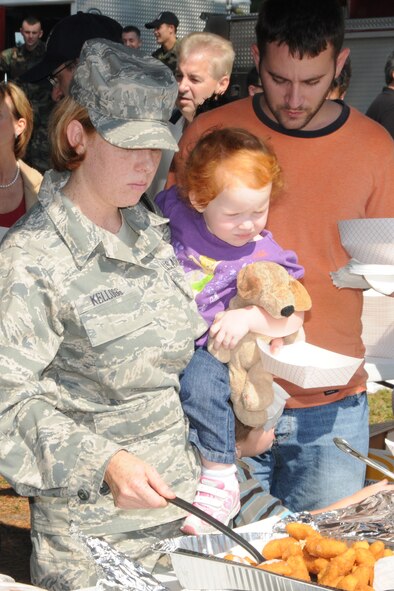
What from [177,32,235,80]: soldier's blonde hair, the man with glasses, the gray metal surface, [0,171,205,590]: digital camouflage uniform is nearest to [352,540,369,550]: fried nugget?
the gray metal surface

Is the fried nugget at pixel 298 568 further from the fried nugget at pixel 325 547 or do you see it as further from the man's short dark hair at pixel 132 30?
the man's short dark hair at pixel 132 30

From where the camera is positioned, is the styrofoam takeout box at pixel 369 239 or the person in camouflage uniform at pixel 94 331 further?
the styrofoam takeout box at pixel 369 239

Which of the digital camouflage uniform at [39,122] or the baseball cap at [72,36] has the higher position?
the baseball cap at [72,36]

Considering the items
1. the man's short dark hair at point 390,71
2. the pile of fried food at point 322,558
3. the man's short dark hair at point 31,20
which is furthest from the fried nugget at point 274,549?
the man's short dark hair at point 31,20

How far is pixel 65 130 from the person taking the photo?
1864mm

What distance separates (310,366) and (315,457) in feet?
1.90

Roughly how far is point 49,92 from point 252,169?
12.8 feet

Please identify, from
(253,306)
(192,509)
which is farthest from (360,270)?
(192,509)

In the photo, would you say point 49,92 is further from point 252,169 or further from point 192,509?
point 192,509

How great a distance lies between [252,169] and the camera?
207 centimetres

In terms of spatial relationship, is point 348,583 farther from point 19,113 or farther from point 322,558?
point 19,113

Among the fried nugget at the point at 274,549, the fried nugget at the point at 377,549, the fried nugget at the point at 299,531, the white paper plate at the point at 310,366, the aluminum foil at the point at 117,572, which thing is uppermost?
the white paper plate at the point at 310,366

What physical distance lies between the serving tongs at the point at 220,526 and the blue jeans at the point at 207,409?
0.33 metres

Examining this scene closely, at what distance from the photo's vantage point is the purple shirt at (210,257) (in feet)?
6.95
